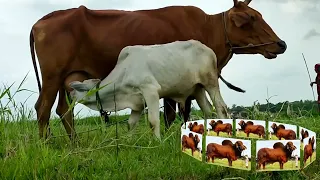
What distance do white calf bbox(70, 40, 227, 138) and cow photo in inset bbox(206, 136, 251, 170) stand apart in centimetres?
104

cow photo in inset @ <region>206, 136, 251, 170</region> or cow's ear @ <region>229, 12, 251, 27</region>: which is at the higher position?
cow's ear @ <region>229, 12, 251, 27</region>

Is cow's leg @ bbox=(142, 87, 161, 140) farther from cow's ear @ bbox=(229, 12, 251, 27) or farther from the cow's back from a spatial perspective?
cow's ear @ bbox=(229, 12, 251, 27)

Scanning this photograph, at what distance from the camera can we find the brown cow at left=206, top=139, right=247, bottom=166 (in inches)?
128

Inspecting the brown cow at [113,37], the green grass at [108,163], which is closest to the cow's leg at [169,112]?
the brown cow at [113,37]

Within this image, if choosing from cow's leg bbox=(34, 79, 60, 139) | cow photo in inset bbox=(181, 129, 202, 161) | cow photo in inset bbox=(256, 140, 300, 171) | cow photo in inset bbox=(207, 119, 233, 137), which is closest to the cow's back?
cow's leg bbox=(34, 79, 60, 139)

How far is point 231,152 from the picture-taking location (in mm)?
3273

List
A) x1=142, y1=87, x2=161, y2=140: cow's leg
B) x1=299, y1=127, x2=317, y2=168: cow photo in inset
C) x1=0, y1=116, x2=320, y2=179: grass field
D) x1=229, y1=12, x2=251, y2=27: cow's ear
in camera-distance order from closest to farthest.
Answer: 1. x1=0, y1=116, x2=320, y2=179: grass field
2. x1=299, y1=127, x2=317, y2=168: cow photo in inset
3. x1=142, y1=87, x2=161, y2=140: cow's leg
4. x1=229, y1=12, x2=251, y2=27: cow's ear

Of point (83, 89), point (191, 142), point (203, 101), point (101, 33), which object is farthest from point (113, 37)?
point (191, 142)

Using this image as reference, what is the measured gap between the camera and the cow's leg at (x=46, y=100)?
5000 millimetres

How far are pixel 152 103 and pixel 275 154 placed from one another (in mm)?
1266

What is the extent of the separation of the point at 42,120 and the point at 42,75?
1.31 feet

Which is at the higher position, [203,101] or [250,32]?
[250,32]

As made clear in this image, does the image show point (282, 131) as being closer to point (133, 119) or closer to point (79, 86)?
point (133, 119)

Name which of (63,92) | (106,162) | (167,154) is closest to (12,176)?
(106,162)
